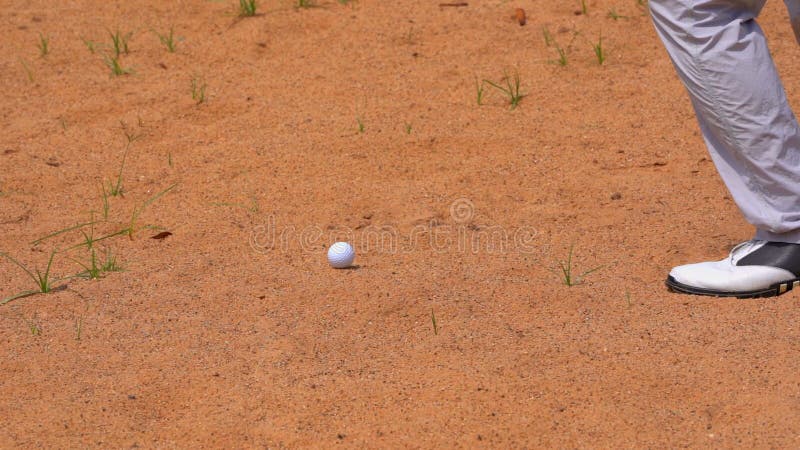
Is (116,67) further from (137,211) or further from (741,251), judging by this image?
(741,251)

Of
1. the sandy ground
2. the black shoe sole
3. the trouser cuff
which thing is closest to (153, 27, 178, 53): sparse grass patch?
the sandy ground

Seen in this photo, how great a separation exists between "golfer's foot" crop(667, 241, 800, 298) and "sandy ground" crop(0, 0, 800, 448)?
0.17 ft

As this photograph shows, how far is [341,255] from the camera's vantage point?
127 inches

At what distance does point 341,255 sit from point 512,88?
1.53 m

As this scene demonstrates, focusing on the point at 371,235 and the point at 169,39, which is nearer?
the point at 371,235

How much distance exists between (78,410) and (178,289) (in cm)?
68

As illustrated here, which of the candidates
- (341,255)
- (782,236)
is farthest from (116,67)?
(782,236)

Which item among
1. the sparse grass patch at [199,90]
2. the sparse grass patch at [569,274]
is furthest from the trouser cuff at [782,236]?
the sparse grass patch at [199,90]

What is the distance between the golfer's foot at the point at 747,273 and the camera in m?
2.85

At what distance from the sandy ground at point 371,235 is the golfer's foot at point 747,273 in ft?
0.17

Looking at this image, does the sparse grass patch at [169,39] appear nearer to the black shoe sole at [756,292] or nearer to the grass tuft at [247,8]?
the grass tuft at [247,8]

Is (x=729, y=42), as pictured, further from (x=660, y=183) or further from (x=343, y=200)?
(x=343, y=200)

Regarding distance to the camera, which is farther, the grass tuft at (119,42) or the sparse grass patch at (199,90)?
the grass tuft at (119,42)

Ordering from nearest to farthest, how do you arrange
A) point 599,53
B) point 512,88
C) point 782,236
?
point 782,236
point 512,88
point 599,53
